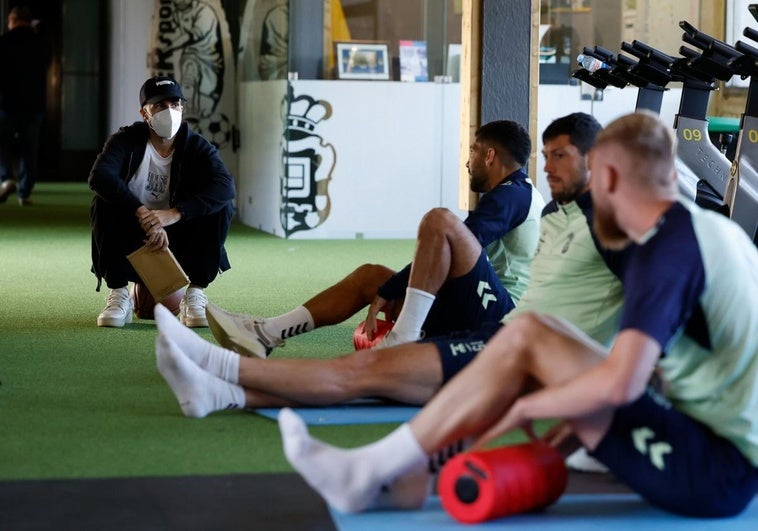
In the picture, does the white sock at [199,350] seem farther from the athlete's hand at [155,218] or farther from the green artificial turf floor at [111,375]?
the athlete's hand at [155,218]

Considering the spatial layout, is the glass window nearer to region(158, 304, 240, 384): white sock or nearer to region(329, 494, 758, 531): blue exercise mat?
region(158, 304, 240, 384): white sock

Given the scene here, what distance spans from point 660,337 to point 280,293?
16.6ft

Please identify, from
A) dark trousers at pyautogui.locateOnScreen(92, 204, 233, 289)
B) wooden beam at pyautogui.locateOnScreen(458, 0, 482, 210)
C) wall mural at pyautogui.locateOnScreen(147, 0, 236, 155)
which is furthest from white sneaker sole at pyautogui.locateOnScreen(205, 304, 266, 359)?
wall mural at pyautogui.locateOnScreen(147, 0, 236, 155)

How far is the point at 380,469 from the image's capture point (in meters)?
2.99

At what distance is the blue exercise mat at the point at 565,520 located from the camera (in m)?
3.06

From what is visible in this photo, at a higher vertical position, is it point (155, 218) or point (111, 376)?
point (155, 218)

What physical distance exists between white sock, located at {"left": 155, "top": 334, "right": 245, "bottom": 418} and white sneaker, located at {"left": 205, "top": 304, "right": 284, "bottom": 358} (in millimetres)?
666

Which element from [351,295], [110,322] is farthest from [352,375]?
[110,322]

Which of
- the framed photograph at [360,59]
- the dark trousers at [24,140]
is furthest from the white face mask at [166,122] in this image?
the dark trousers at [24,140]

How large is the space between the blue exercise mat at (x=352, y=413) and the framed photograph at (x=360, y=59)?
7.08m

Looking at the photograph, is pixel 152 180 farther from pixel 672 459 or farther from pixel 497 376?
pixel 672 459

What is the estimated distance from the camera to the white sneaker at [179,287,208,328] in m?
6.51

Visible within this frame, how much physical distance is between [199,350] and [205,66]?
9583 millimetres

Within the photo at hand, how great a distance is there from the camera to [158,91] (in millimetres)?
6422
